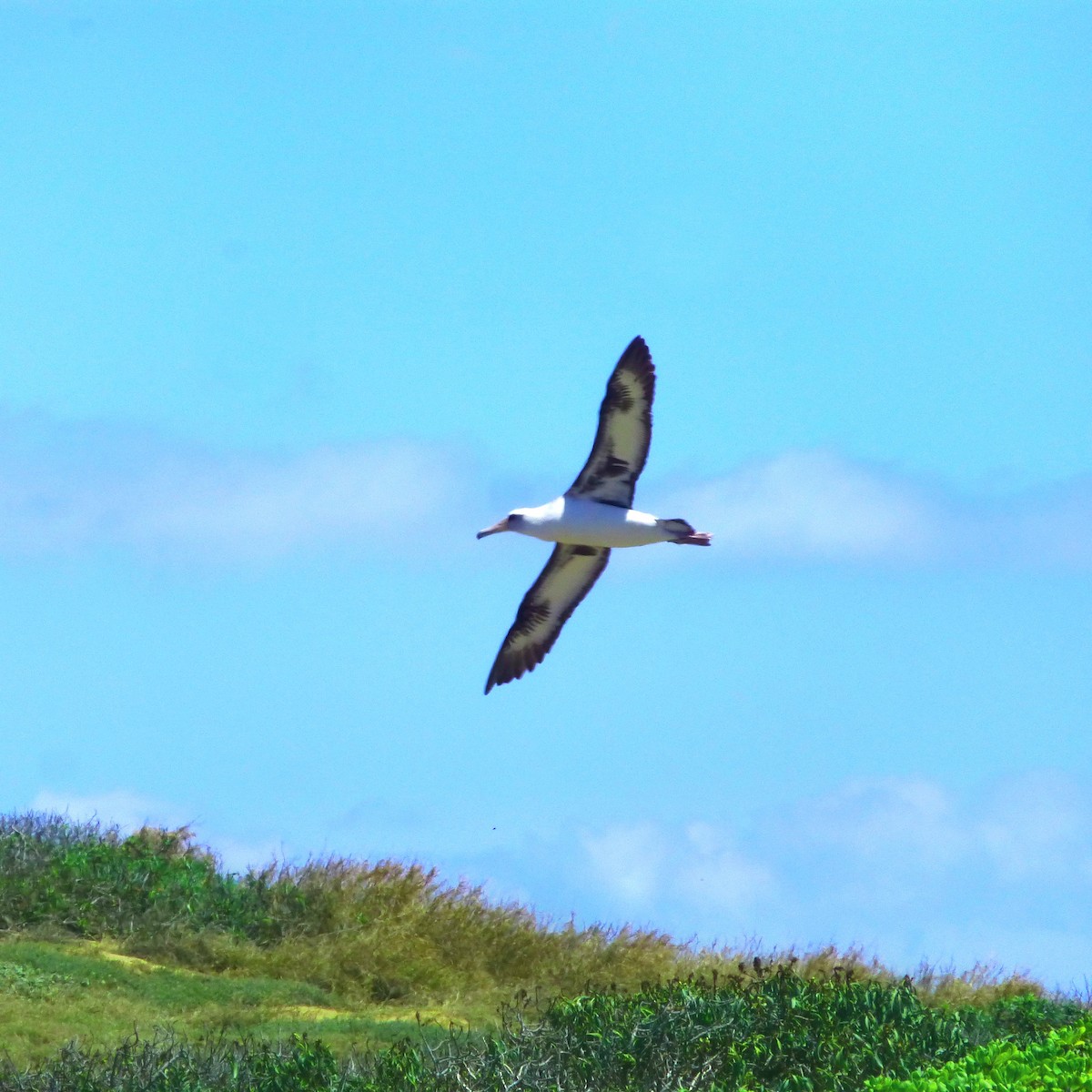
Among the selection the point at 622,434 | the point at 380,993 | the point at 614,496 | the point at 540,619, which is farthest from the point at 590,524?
the point at 380,993

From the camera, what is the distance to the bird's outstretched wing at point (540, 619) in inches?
535

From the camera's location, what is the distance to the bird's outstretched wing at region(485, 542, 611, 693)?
13.6 m

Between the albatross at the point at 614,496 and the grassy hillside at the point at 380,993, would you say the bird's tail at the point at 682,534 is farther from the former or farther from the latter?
the grassy hillside at the point at 380,993

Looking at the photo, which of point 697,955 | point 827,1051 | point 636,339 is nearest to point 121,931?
point 697,955

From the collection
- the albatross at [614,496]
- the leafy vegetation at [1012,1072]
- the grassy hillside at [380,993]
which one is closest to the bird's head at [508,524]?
the albatross at [614,496]

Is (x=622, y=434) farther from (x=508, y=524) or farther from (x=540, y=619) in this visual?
(x=540, y=619)

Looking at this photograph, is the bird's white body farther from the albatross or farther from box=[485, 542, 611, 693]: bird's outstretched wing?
box=[485, 542, 611, 693]: bird's outstretched wing

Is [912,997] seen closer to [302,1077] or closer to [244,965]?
[302,1077]

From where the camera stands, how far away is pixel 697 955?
47.2 feet

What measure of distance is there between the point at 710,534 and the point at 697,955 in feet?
14.5

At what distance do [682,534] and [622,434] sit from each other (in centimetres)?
105

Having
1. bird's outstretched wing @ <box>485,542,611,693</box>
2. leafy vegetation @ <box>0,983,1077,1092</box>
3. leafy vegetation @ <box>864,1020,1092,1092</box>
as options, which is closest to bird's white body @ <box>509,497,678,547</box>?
bird's outstretched wing @ <box>485,542,611,693</box>

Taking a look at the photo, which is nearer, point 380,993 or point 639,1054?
point 639,1054

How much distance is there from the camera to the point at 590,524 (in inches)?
482
